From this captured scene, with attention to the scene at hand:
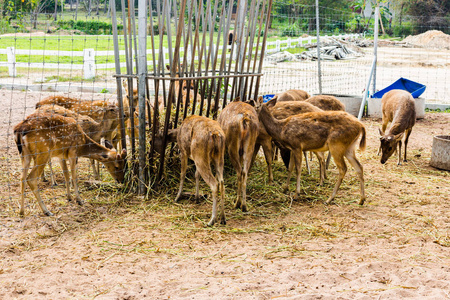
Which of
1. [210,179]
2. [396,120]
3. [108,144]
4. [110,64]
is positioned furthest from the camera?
[110,64]

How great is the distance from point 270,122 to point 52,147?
9.48 feet

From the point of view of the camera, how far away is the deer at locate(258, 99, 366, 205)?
6156 mm

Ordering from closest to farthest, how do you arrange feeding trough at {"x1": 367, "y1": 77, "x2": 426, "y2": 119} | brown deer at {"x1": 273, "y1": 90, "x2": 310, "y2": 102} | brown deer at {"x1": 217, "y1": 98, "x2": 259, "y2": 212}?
1. brown deer at {"x1": 217, "y1": 98, "x2": 259, "y2": 212}
2. brown deer at {"x1": 273, "y1": 90, "x2": 310, "y2": 102}
3. feeding trough at {"x1": 367, "y1": 77, "x2": 426, "y2": 119}

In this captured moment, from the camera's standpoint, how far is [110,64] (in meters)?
18.0

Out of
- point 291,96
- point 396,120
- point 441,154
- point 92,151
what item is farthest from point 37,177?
point 441,154

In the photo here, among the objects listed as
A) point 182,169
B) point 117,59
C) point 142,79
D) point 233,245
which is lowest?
point 233,245

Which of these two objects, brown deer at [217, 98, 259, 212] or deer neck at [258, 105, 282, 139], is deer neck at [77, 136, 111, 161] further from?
deer neck at [258, 105, 282, 139]

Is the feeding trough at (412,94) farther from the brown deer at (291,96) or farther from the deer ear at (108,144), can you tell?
the deer ear at (108,144)

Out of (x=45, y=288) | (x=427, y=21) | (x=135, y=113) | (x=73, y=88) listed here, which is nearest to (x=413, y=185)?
(x=135, y=113)

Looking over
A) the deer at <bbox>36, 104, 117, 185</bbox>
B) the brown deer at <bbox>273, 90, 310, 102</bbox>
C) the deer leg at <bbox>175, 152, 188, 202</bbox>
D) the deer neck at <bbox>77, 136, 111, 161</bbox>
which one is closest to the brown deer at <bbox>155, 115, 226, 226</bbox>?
the deer leg at <bbox>175, 152, 188, 202</bbox>

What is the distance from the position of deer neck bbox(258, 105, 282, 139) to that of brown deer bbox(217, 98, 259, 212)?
0.48 m

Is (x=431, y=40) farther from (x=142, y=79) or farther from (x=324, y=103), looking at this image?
(x=142, y=79)

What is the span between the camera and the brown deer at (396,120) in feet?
26.2

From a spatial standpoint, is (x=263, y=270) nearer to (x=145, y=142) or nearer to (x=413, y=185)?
(x=145, y=142)
